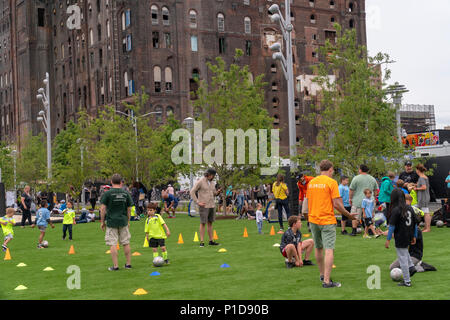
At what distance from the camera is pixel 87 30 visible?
78.4 meters

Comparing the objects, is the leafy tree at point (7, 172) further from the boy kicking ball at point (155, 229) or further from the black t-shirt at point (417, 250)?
the black t-shirt at point (417, 250)

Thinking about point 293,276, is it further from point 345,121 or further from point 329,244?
point 345,121

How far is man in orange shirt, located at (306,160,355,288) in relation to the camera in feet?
30.9

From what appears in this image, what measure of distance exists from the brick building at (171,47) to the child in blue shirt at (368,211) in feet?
149

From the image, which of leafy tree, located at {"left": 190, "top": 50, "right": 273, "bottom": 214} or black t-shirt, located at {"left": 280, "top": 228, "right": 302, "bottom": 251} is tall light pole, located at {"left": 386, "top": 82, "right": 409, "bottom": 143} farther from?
black t-shirt, located at {"left": 280, "top": 228, "right": 302, "bottom": 251}

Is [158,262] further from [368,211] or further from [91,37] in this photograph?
[91,37]

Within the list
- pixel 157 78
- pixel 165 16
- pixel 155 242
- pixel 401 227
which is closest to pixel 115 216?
pixel 155 242

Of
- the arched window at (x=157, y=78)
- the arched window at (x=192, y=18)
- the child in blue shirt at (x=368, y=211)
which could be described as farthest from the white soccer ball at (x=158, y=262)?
the arched window at (x=192, y=18)

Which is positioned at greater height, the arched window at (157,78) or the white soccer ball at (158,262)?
the arched window at (157,78)

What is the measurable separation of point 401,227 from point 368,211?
7.65 m

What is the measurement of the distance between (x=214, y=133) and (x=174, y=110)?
3839cm

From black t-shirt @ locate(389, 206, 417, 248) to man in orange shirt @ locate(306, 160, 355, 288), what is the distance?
60cm

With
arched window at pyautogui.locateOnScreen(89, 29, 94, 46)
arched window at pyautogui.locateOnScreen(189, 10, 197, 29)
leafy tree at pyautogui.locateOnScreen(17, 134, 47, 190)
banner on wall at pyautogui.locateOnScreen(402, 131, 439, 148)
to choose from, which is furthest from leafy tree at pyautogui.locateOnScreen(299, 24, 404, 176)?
arched window at pyautogui.locateOnScreen(89, 29, 94, 46)

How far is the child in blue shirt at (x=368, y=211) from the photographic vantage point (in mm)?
16703
